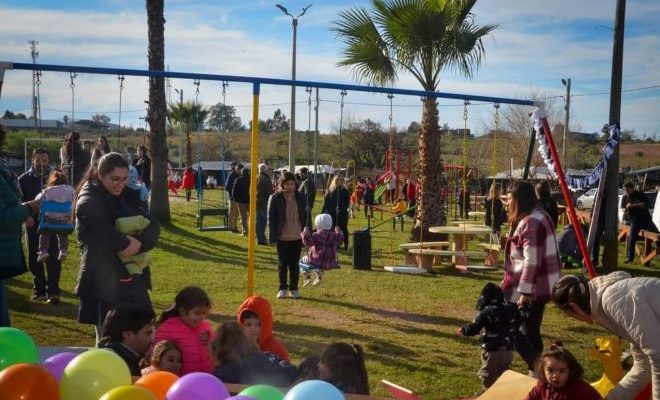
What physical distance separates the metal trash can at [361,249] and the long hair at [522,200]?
21.4 ft

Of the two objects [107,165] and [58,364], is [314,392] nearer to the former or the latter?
[58,364]

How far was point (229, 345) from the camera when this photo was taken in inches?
163

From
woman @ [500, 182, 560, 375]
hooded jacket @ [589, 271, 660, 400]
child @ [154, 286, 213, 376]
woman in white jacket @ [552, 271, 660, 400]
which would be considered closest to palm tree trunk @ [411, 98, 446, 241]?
woman @ [500, 182, 560, 375]

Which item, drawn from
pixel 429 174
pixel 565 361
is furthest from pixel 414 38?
pixel 565 361

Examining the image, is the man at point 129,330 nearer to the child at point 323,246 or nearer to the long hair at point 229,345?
the long hair at point 229,345

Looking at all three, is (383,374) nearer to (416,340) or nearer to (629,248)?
(416,340)

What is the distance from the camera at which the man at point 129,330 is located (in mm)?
4270

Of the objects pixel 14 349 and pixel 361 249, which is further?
pixel 361 249

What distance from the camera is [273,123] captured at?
80.3 meters

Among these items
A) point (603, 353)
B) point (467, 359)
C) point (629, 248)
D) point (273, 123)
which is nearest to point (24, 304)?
point (467, 359)

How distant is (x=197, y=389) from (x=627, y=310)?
2.22 meters

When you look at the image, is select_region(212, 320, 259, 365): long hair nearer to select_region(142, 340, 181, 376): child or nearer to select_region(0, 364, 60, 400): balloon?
select_region(142, 340, 181, 376): child

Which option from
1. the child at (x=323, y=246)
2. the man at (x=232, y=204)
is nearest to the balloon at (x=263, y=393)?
the child at (x=323, y=246)

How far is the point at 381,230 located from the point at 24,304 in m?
13.8
